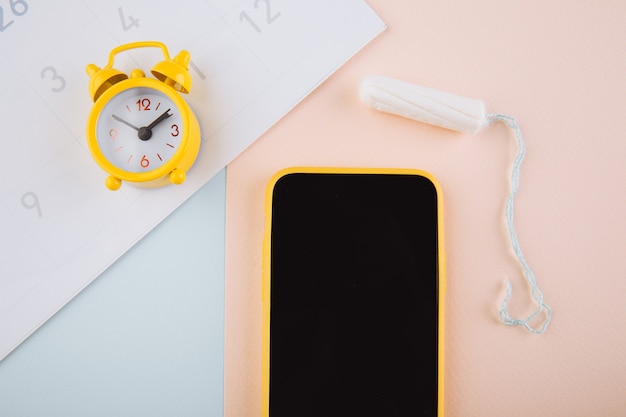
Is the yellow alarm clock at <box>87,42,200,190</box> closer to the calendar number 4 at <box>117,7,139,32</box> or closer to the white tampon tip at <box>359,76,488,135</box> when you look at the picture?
the calendar number 4 at <box>117,7,139,32</box>

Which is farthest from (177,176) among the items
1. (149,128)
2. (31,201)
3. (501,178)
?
(501,178)

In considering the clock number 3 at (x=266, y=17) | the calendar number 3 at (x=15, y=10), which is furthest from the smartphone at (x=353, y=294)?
the calendar number 3 at (x=15, y=10)

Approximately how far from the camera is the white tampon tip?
46 centimetres

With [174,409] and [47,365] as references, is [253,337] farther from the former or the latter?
[47,365]

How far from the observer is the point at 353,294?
44 cm

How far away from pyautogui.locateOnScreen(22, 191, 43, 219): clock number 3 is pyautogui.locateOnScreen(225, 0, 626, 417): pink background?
7.4 inches

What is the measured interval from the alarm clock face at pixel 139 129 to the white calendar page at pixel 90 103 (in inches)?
1.3

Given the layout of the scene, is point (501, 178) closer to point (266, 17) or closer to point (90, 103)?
point (266, 17)

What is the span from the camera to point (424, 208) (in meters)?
0.45

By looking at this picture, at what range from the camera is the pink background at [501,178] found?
18.4 inches

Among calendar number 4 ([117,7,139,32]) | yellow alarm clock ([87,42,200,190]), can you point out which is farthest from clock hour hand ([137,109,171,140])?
calendar number 4 ([117,7,139,32])

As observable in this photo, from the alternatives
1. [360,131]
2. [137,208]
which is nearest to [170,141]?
[137,208]

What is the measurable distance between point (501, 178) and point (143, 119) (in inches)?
14.1

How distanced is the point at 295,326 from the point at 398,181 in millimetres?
168
